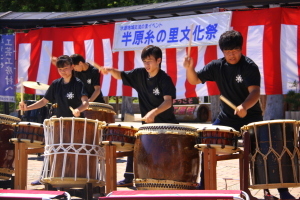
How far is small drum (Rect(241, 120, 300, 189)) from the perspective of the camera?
15.6 feet

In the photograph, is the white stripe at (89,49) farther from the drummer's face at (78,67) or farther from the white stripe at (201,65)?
the drummer's face at (78,67)

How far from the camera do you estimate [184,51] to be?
10219mm

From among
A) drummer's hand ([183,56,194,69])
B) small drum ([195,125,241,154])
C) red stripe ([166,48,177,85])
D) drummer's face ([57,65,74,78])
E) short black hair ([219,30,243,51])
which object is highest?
red stripe ([166,48,177,85])

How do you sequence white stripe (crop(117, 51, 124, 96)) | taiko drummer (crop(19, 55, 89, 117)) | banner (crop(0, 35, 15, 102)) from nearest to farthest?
taiko drummer (crop(19, 55, 89, 117)) < white stripe (crop(117, 51, 124, 96)) < banner (crop(0, 35, 15, 102))

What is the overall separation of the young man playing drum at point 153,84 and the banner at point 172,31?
12.0ft

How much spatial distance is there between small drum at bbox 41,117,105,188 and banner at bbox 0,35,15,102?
7.25 meters

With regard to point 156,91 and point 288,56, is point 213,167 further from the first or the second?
point 288,56

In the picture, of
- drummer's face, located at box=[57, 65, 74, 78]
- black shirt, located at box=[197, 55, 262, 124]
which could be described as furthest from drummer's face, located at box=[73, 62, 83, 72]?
black shirt, located at box=[197, 55, 262, 124]

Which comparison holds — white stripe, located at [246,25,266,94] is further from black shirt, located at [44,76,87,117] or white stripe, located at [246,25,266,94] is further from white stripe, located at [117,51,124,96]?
black shirt, located at [44,76,87,117]

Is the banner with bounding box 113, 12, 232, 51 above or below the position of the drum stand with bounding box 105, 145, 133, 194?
above

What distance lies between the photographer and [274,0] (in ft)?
30.4

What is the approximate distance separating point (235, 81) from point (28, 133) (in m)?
2.29

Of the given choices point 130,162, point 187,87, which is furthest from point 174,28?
point 130,162

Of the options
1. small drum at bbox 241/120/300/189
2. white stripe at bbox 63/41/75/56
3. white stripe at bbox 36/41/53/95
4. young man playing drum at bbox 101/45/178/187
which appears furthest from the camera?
white stripe at bbox 36/41/53/95
